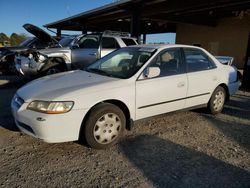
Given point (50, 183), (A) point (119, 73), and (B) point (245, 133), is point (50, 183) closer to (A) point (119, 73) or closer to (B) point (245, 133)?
(A) point (119, 73)

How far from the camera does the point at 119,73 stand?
13.4 feet

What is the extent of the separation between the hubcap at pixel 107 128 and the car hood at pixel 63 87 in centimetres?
45

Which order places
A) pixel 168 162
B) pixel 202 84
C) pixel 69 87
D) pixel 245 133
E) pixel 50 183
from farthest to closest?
pixel 202 84
pixel 245 133
pixel 69 87
pixel 168 162
pixel 50 183

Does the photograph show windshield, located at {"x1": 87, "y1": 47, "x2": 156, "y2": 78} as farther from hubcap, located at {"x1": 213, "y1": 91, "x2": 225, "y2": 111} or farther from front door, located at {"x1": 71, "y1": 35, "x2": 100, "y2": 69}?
front door, located at {"x1": 71, "y1": 35, "x2": 100, "y2": 69}

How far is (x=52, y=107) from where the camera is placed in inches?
125

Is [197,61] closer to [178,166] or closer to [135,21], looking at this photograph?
[178,166]

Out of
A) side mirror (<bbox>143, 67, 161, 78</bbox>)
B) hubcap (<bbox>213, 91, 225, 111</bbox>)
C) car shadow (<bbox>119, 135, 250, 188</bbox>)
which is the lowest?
car shadow (<bbox>119, 135, 250, 188</bbox>)

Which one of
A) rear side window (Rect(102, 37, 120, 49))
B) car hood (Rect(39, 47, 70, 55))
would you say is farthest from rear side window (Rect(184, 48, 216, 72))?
car hood (Rect(39, 47, 70, 55))

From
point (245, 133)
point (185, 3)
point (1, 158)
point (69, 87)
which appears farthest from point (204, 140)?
point (185, 3)

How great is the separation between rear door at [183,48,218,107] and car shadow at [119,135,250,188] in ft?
4.07

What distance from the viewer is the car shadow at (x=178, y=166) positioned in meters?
2.82

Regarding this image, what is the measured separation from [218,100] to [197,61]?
1.06m

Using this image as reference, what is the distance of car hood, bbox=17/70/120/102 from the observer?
332cm

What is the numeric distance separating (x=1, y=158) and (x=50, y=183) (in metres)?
0.99
